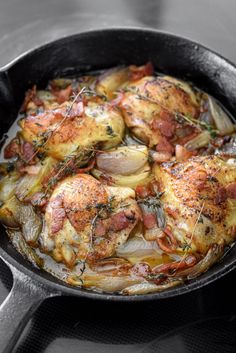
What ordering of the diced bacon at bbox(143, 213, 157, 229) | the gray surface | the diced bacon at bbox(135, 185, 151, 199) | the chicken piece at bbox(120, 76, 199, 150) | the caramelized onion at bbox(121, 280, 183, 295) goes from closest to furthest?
the caramelized onion at bbox(121, 280, 183, 295)
the diced bacon at bbox(143, 213, 157, 229)
the diced bacon at bbox(135, 185, 151, 199)
the chicken piece at bbox(120, 76, 199, 150)
the gray surface

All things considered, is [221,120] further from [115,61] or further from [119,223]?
[119,223]

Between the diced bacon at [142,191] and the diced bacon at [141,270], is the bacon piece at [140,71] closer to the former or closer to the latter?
the diced bacon at [142,191]

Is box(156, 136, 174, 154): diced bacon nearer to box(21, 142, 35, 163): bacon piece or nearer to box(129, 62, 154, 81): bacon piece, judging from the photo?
box(129, 62, 154, 81): bacon piece

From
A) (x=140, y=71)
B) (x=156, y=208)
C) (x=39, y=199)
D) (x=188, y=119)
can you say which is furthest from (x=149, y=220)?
(x=140, y=71)

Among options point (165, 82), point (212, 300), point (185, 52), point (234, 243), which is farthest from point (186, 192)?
point (185, 52)

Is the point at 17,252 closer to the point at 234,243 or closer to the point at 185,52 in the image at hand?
the point at 234,243

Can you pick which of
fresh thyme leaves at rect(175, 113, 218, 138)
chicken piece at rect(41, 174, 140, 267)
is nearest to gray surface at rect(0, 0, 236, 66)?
fresh thyme leaves at rect(175, 113, 218, 138)

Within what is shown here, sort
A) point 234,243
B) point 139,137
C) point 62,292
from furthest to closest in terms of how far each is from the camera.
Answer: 1. point 139,137
2. point 234,243
3. point 62,292
